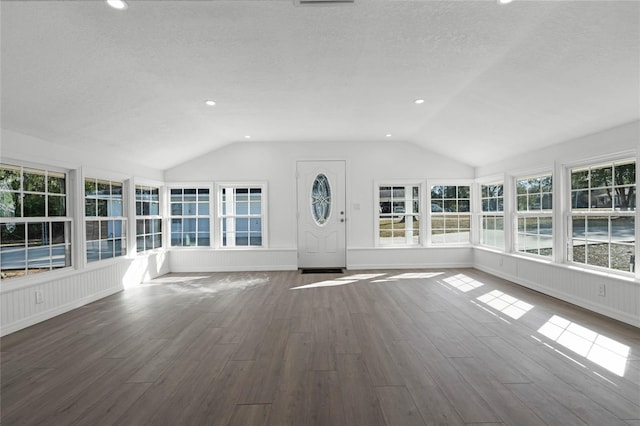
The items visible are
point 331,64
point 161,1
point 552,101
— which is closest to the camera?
point 161,1

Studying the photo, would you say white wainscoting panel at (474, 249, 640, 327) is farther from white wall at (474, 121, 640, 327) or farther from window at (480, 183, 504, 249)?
window at (480, 183, 504, 249)

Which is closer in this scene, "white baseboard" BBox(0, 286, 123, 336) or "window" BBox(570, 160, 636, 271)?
"white baseboard" BBox(0, 286, 123, 336)

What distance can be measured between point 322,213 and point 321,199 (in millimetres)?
298

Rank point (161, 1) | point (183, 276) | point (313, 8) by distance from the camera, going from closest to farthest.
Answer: point (161, 1) < point (313, 8) < point (183, 276)

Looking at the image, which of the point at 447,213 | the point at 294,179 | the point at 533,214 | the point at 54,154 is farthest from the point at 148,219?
the point at 533,214

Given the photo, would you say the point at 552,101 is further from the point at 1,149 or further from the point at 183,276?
the point at 183,276

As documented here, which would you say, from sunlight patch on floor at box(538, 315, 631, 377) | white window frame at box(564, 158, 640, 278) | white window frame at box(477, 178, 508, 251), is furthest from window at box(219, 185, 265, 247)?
white window frame at box(564, 158, 640, 278)

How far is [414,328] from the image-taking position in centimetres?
340

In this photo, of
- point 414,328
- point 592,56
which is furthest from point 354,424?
point 592,56

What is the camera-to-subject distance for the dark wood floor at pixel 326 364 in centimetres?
201

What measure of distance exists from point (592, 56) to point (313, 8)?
2.40 m

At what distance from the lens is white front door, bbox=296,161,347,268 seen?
6.87 m

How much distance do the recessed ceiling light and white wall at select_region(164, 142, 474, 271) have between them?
4.48 metres

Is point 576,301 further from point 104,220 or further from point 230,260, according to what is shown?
point 104,220
